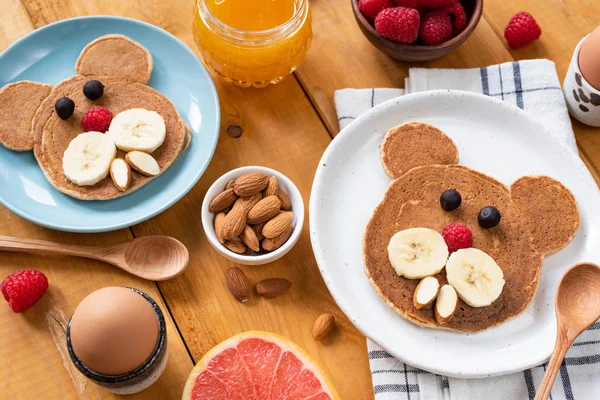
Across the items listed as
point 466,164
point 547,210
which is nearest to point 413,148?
point 466,164

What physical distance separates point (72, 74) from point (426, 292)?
107 centimetres

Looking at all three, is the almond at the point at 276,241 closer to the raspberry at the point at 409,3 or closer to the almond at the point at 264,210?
the almond at the point at 264,210

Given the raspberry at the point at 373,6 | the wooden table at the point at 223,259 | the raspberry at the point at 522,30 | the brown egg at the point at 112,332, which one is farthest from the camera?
the raspberry at the point at 522,30

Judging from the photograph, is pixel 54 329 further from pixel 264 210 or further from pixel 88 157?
pixel 264 210

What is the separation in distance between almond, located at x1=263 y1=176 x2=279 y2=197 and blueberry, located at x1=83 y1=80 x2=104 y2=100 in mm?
492

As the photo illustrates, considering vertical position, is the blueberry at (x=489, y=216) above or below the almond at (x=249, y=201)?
below

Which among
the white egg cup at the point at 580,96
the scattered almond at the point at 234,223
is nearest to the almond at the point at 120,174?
the scattered almond at the point at 234,223

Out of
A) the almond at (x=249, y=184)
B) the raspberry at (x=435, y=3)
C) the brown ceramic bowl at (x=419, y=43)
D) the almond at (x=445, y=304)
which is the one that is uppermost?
the raspberry at (x=435, y=3)

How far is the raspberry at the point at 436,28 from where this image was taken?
183 centimetres

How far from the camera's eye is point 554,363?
5.15 ft

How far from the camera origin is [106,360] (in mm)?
1415

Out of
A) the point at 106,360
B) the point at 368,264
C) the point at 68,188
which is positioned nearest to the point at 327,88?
the point at 368,264

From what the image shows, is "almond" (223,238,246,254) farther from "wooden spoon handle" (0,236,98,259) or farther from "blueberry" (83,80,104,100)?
"blueberry" (83,80,104,100)

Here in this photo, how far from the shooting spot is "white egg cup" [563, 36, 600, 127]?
6.03 feet
